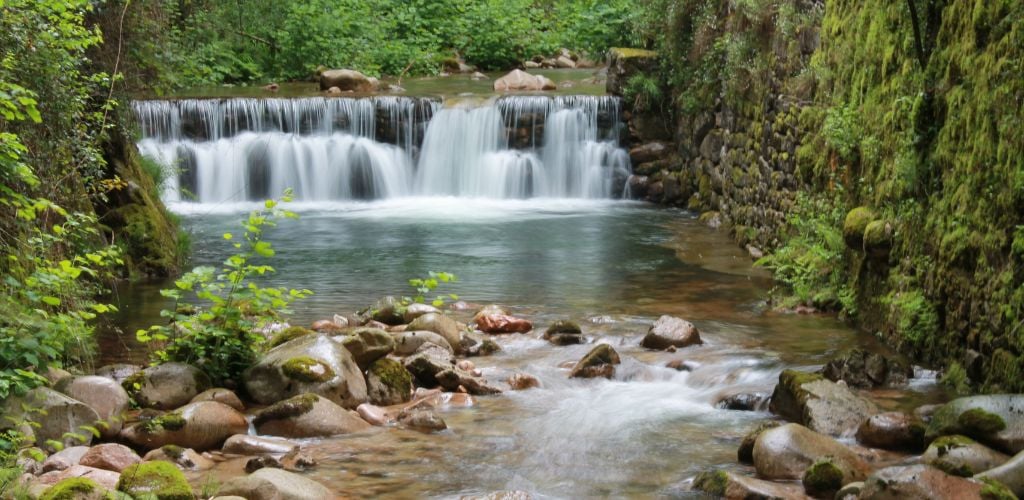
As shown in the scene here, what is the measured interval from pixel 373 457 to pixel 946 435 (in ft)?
10.2

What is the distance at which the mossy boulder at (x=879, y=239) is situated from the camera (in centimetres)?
816

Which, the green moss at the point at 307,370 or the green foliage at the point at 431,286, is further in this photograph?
the green foliage at the point at 431,286

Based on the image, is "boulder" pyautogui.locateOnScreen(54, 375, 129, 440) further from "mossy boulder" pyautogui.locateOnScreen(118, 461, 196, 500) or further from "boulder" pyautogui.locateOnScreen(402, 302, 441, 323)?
"boulder" pyautogui.locateOnScreen(402, 302, 441, 323)

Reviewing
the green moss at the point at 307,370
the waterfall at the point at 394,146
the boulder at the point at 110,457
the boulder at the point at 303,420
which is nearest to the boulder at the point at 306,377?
the green moss at the point at 307,370

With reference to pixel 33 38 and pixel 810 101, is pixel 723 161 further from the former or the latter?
pixel 33 38

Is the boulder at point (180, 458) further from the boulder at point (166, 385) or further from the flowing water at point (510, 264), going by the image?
the boulder at point (166, 385)

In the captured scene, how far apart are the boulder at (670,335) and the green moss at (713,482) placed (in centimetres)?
285

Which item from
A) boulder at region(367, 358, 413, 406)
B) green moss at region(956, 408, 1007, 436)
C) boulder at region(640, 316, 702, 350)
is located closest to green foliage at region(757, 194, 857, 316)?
boulder at region(640, 316, 702, 350)

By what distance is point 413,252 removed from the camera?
43.3 ft

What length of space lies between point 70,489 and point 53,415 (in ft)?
4.08

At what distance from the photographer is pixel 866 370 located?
718 cm

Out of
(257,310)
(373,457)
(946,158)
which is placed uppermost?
(946,158)

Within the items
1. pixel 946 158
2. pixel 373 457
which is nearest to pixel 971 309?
pixel 946 158

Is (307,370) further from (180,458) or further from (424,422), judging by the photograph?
(180,458)
